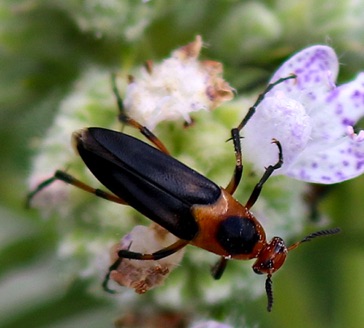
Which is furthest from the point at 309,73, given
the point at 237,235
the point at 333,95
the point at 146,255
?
the point at 146,255

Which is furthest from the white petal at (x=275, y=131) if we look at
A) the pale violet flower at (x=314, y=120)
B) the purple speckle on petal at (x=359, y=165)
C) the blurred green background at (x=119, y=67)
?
the blurred green background at (x=119, y=67)

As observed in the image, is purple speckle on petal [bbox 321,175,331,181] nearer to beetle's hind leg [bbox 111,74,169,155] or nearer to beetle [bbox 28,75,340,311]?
beetle [bbox 28,75,340,311]

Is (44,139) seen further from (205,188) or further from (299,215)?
(299,215)

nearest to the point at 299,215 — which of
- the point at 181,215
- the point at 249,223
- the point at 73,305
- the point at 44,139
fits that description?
the point at 249,223

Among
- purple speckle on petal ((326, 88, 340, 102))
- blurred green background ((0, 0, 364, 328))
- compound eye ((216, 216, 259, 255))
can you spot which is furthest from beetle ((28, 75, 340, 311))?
blurred green background ((0, 0, 364, 328))

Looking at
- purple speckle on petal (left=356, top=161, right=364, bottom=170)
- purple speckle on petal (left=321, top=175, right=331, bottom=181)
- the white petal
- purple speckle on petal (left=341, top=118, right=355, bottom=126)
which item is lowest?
purple speckle on petal (left=321, top=175, right=331, bottom=181)

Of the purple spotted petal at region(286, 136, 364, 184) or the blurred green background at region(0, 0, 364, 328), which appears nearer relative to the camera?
the purple spotted petal at region(286, 136, 364, 184)
